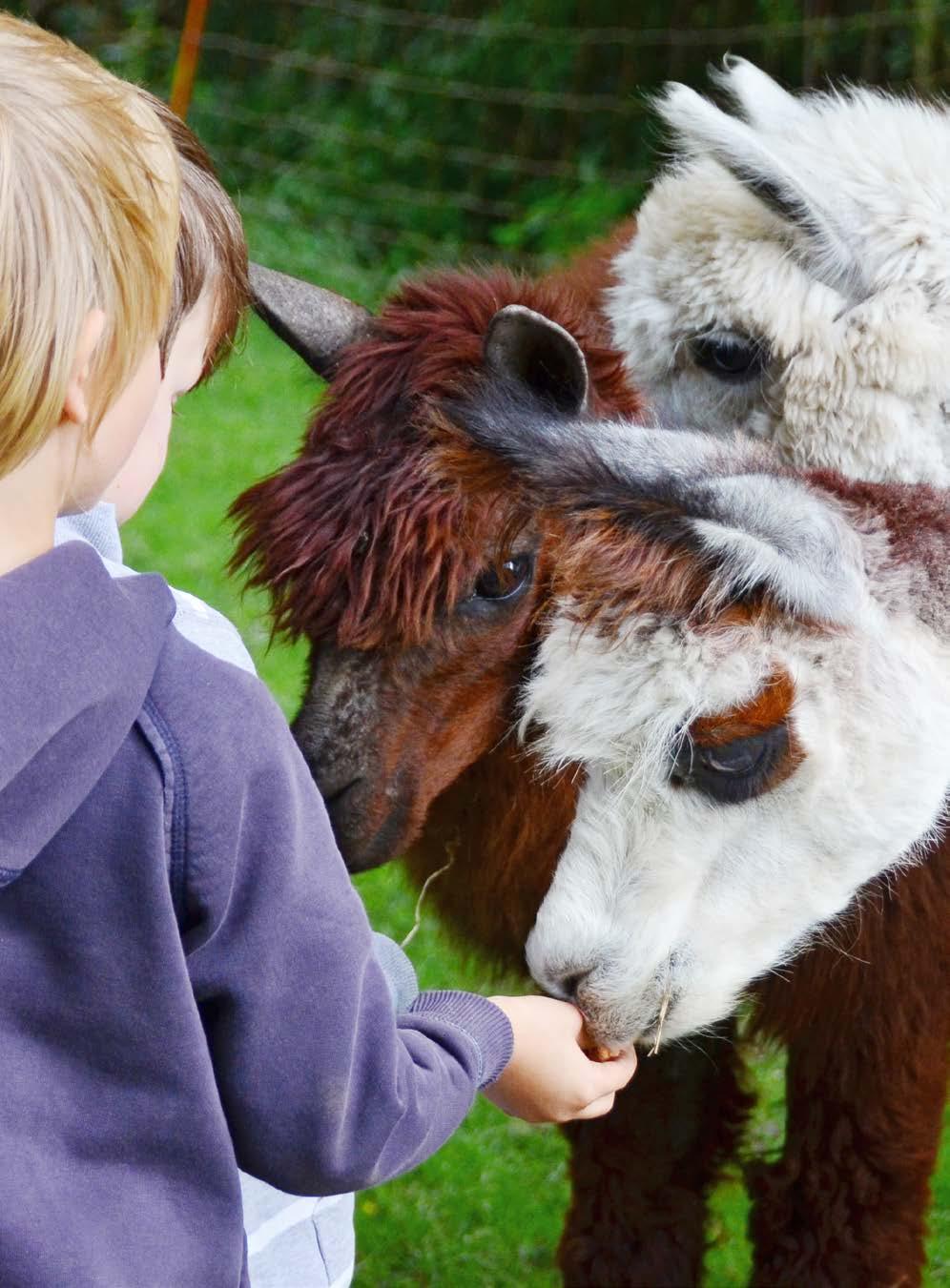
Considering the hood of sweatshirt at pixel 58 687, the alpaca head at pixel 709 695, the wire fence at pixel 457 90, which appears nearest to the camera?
the hood of sweatshirt at pixel 58 687

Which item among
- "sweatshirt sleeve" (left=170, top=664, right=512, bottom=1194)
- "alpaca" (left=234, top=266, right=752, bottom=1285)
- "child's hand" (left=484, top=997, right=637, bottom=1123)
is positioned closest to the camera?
"sweatshirt sleeve" (left=170, top=664, right=512, bottom=1194)

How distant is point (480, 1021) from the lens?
5.43ft

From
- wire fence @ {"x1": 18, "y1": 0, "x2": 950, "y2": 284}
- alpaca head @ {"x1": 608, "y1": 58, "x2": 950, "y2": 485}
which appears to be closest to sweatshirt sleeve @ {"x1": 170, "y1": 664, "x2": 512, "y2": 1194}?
alpaca head @ {"x1": 608, "y1": 58, "x2": 950, "y2": 485}

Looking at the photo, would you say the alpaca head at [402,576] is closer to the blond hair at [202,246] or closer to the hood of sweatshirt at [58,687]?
the blond hair at [202,246]

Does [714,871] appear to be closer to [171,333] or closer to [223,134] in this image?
[171,333]

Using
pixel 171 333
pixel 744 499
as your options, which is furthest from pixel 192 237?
pixel 744 499

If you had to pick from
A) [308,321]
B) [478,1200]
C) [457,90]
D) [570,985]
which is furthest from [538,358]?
[457,90]

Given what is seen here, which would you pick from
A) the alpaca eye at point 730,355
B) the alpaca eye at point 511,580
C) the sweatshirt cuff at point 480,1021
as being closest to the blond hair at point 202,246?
the alpaca eye at point 511,580

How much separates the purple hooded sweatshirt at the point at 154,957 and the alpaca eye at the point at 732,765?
734 mm

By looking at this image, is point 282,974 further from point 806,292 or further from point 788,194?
point 788,194

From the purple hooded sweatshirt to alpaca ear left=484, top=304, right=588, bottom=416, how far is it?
0.86 m

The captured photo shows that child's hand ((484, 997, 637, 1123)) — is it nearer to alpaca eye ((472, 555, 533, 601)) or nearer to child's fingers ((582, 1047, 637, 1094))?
child's fingers ((582, 1047, 637, 1094))

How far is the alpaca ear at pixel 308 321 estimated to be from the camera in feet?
7.92

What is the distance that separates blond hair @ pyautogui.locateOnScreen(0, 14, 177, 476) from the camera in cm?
126
